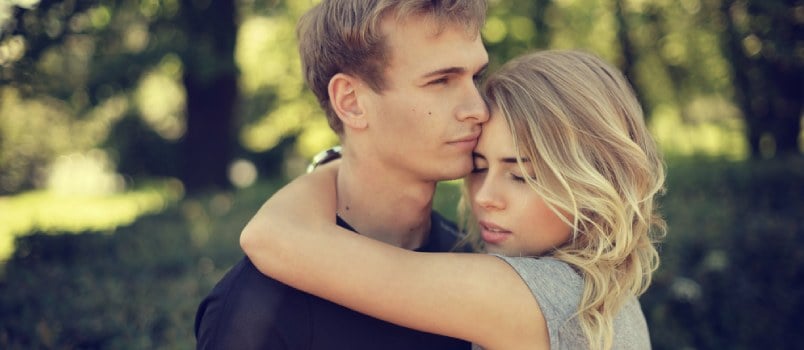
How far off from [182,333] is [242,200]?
173 inches

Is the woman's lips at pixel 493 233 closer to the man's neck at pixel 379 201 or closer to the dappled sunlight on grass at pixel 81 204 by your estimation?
the man's neck at pixel 379 201

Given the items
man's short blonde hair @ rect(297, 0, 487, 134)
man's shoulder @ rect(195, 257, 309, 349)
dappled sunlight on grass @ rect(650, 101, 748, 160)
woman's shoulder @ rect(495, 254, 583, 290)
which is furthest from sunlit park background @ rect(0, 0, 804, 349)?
dappled sunlight on grass @ rect(650, 101, 748, 160)

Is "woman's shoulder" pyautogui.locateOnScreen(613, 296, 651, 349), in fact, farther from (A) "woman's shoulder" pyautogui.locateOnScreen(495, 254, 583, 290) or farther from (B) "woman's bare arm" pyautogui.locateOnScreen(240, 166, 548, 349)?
(B) "woman's bare arm" pyautogui.locateOnScreen(240, 166, 548, 349)

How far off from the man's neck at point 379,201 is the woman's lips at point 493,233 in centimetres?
39

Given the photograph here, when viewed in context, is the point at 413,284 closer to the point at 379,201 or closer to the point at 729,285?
the point at 379,201

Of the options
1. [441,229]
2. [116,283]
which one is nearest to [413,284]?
[441,229]

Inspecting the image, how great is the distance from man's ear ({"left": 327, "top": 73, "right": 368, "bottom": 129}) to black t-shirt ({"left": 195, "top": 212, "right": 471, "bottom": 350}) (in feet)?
2.49

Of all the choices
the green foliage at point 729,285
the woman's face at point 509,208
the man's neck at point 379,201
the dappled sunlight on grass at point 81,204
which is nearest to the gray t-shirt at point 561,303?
the woman's face at point 509,208

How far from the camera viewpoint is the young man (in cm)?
249

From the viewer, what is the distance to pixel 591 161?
2.69m

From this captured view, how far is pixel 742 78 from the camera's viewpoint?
432 inches

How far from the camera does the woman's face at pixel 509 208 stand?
2.73 metres

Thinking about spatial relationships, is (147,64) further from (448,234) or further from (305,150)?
(305,150)

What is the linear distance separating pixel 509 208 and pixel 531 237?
0.49 feet
